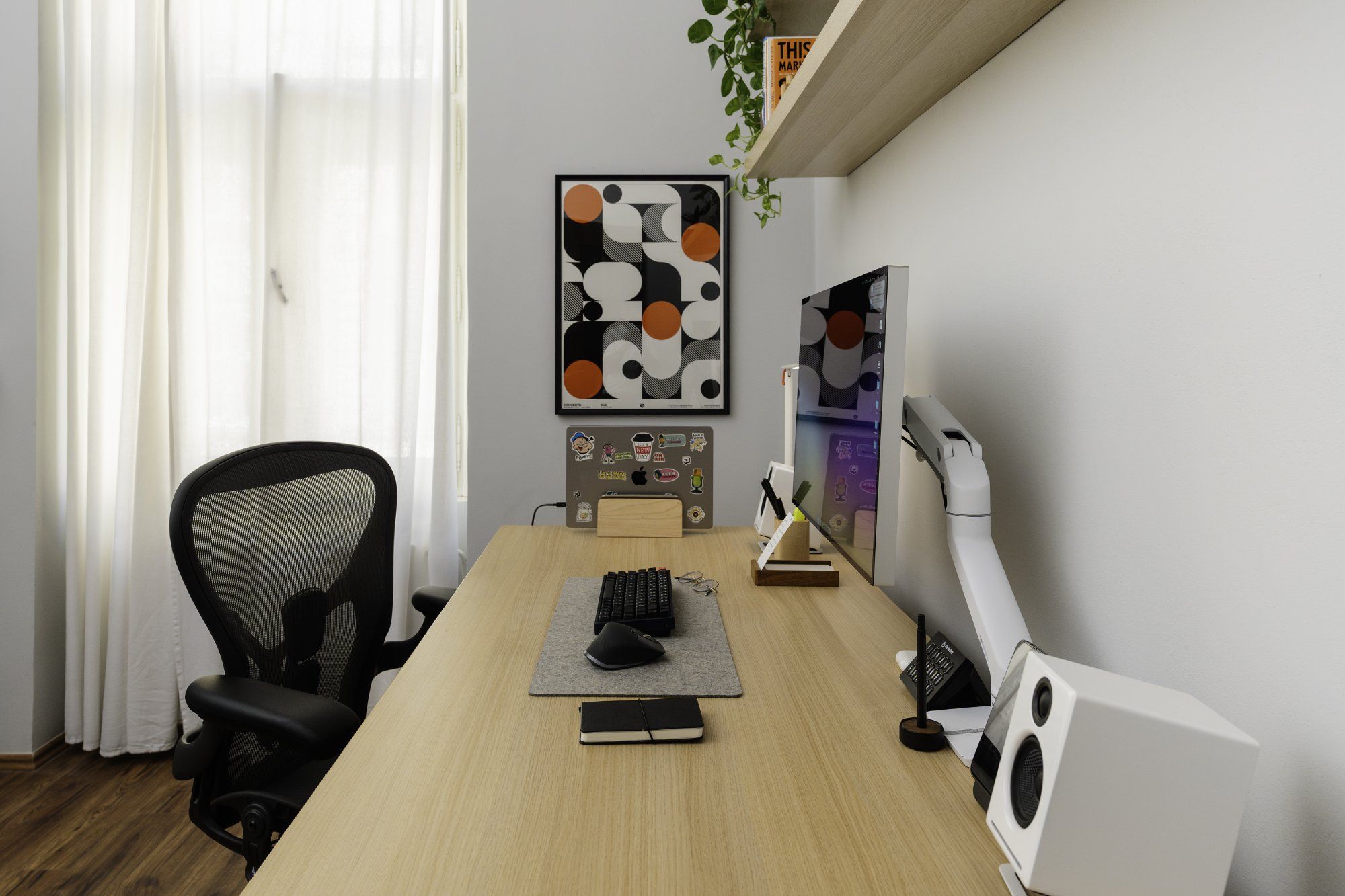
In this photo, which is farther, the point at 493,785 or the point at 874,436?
the point at 874,436

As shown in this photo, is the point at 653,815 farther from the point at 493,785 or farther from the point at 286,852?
the point at 286,852

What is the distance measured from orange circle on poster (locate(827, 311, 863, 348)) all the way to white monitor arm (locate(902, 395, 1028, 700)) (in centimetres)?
15

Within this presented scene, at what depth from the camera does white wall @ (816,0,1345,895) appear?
24.8 inches

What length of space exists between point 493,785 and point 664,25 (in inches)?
97.5

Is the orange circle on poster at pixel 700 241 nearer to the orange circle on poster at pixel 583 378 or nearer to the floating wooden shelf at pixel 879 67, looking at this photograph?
the orange circle on poster at pixel 583 378

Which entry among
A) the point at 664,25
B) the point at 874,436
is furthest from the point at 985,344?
the point at 664,25

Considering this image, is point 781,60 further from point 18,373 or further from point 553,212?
point 18,373

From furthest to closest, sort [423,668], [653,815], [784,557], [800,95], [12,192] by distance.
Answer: [12,192], [784,557], [800,95], [423,668], [653,815]

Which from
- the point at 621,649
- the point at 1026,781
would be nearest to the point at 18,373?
the point at 621,649

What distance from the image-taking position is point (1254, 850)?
70cm

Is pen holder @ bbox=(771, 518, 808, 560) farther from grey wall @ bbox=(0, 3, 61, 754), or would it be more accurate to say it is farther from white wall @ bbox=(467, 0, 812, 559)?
grey wall @ bbox=(0, 3, 61, 754)

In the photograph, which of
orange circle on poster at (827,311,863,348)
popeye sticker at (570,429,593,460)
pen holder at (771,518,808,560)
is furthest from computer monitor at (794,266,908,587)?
popeye sticker at (570,429,593,460)

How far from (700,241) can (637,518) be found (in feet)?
3.42

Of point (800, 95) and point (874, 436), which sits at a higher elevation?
point (800, 95)
